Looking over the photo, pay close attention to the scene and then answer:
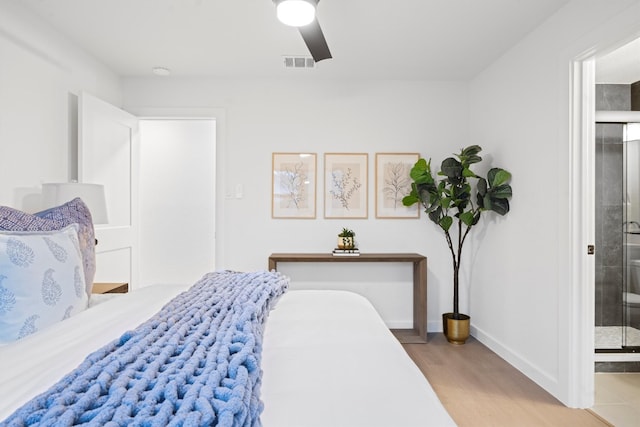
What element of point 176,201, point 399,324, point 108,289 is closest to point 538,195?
point 399,324

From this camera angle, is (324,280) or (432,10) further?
(324,280)

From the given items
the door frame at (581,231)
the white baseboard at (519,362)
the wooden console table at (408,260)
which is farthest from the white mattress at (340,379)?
the wooden console table at (408,260)

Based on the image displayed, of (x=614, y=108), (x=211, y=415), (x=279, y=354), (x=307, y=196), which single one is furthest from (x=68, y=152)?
(x=614, y=108)

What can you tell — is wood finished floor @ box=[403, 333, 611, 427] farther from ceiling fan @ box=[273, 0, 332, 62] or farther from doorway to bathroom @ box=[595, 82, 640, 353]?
ceiling fan @ box=[273, 0, 332, 62]

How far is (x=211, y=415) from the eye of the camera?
71cm

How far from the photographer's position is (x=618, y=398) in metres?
2.55

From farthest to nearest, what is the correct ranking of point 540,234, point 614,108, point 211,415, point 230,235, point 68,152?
1. point 230,235
2. point 614,108
3. point 68,152
4. point 540,234
5. point 211,415

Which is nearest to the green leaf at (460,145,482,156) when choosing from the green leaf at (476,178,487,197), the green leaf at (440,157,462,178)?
the green leaf at (440,157,462,178)

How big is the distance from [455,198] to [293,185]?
1585 millimetres

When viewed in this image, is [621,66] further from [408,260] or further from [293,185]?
[293,185]

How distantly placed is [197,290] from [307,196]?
7.66ft

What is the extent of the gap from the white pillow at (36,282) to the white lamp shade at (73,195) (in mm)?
820

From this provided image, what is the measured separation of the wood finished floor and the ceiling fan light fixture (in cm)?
241

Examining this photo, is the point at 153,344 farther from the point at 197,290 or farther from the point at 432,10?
the point at 432,10
